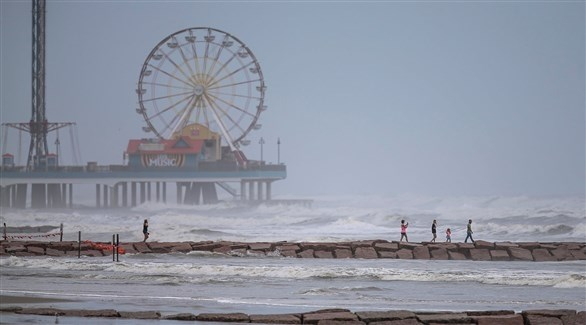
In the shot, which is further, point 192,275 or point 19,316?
point 192,275

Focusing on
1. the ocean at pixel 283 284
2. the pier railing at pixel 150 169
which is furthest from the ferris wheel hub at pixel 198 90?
the ocean at pixel 283 284

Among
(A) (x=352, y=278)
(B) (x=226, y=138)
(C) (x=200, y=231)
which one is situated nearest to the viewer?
(A) (x=352, y=278)

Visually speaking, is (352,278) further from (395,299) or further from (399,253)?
(399,253)

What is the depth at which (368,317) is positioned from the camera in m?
12.1

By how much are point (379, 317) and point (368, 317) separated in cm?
14

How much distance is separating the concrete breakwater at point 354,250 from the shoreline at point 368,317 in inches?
467

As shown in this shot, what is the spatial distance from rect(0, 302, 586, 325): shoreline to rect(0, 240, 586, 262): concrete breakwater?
38.9ft

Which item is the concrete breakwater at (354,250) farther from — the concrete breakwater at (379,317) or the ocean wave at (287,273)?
the concrete breakwater at (379,317)

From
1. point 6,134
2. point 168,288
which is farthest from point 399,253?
point 6,134

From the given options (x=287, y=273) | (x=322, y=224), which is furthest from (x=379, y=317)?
(x=322, y=224)

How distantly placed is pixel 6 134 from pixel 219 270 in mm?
70819

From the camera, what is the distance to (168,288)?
17062 mm

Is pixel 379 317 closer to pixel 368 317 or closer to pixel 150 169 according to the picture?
pixel 368 317

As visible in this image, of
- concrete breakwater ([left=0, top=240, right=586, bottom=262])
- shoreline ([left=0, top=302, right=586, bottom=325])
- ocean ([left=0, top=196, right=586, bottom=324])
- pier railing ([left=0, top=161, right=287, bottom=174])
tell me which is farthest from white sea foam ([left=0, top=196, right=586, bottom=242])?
shoreline ([left=0, top=302, right=586, bottom=325])
